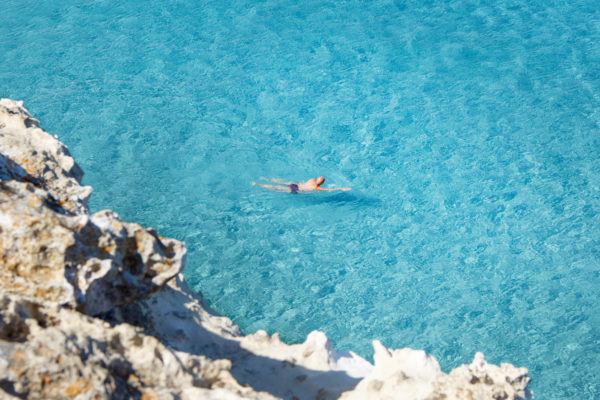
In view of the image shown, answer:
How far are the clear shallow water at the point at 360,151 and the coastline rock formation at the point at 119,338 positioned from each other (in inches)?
105

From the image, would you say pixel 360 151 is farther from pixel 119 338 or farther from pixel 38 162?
pixel 119 338

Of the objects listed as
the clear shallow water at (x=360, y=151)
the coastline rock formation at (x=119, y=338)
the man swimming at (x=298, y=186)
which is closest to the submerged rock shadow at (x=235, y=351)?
the coastline rock formation at (x=119, y=338)

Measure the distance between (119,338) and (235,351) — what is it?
4.57 feet

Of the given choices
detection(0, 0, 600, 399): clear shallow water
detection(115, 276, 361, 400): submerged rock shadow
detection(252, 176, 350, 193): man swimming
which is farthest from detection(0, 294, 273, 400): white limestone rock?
detection(252, 176, 350, 193): man swimming

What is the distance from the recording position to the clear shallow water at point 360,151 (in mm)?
7207

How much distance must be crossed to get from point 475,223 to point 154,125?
17.5ft

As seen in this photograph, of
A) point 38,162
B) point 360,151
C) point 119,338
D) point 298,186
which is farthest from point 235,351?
point 360,151

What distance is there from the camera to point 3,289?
117 inches

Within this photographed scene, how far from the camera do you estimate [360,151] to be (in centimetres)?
971

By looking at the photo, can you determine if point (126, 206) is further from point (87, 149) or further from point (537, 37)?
point (537, 37)

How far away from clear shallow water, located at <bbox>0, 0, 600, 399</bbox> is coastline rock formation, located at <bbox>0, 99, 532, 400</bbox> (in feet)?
8.78

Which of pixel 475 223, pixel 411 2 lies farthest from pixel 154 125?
pixel 411 2

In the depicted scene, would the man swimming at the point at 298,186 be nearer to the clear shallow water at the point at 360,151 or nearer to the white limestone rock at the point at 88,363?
the clear shallow water at the point at 360,151

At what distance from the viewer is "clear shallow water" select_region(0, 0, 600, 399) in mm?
7207
